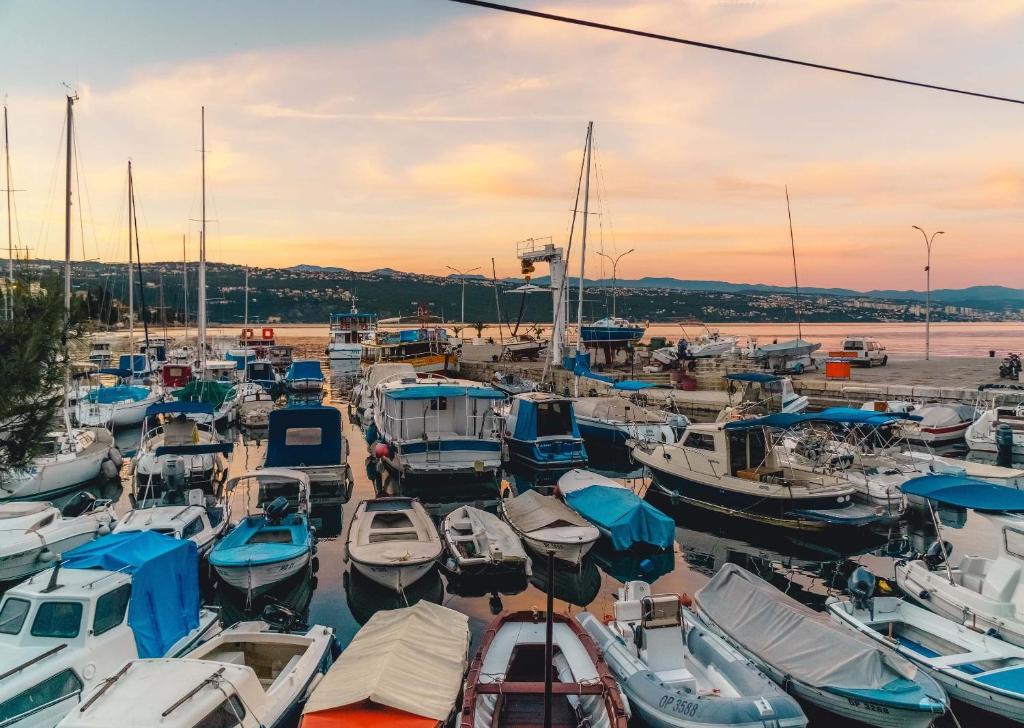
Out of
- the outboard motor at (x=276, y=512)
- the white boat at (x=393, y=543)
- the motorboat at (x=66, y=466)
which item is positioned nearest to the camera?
the white boat at (x=393, y=543)

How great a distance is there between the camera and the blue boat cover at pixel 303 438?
23.3m

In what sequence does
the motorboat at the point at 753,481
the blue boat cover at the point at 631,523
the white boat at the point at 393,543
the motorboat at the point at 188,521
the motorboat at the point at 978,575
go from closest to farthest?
the motorboat at the point at 978,575
the white boat at the point at 393,543
the motorboat at the point at 188,521
the blue boat cover at the point at 631,523
the motorboat at the point at 753,481

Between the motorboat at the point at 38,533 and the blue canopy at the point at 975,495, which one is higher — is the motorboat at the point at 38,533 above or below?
below

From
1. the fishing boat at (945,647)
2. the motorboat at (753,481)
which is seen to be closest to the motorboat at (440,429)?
the motorboat at (753,481)

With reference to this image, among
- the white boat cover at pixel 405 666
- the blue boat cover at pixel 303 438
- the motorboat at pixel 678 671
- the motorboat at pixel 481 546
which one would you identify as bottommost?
the motorboat at pixel 481 546

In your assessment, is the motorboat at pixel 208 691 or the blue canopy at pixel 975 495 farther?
the blue canopy at pixel 975 495

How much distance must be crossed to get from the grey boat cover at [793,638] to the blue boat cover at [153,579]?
921 cm

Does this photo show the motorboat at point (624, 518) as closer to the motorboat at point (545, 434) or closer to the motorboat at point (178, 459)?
the motorboat at point (545, 434)

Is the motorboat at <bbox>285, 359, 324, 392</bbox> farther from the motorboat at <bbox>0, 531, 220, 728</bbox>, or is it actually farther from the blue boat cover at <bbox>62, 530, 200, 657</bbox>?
the motorboat at <bbox>0, 531, 220, 728</bbox>

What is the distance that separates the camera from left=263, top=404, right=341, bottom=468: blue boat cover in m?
23.3

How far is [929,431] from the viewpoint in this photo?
3153cm

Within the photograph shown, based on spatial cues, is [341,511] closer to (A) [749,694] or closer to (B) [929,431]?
(A) [749,694]

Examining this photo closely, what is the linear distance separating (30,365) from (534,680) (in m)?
10.2

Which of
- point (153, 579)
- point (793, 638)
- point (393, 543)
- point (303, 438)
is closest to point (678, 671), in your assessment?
point (793, 638)
